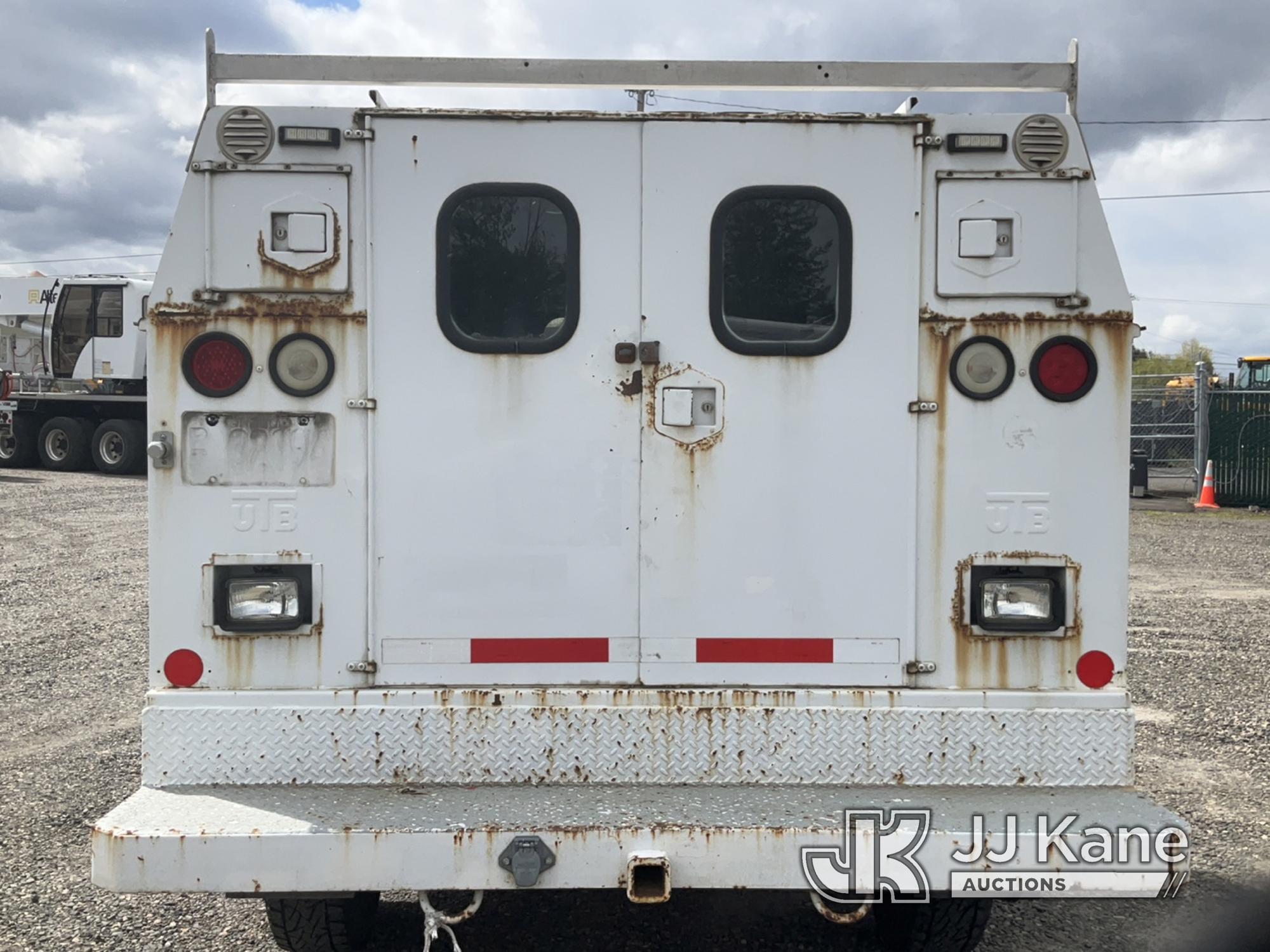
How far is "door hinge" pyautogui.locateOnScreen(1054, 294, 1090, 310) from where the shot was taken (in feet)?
10.2

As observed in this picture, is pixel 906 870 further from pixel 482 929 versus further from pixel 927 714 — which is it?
pixel 482 929

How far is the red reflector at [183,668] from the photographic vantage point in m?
3.09

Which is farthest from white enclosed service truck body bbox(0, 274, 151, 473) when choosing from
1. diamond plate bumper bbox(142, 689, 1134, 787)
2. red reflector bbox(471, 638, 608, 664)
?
red reflector bbox(471, 638, 608, 664)

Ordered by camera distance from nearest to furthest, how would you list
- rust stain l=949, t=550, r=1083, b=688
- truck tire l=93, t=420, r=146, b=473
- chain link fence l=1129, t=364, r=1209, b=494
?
rust stain l=949, t=550, r=1083, b=688
chain link fence l=1129, t=364, r=1209, b=494
truck tire l=93, t=420, r=146, b=473

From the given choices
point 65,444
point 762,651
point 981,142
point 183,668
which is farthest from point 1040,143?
point 65,444

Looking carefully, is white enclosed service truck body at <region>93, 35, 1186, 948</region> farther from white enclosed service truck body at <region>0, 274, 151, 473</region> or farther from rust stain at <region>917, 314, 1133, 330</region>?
white enclosed service truck body at <region>0, 274, 151, 473</region>

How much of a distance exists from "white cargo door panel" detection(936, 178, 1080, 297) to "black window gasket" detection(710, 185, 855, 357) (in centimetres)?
28

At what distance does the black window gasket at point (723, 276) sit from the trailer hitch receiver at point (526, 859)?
1394mm

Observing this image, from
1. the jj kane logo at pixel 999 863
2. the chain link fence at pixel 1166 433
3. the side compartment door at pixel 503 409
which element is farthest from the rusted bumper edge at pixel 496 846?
the chain link fence at pixel 1166 433

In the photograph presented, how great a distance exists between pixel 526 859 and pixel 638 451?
1.10 metres

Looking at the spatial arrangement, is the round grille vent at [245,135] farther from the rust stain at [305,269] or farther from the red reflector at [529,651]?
the red reflector at [529,651]

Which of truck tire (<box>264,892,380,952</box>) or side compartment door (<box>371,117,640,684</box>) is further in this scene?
truck tire (<box>264,892,380,952</box>)

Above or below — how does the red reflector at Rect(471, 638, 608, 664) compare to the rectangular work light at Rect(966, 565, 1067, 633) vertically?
below

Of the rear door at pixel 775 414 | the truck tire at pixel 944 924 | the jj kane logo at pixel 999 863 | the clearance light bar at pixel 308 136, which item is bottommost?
the truck tire at pixel 944 924
